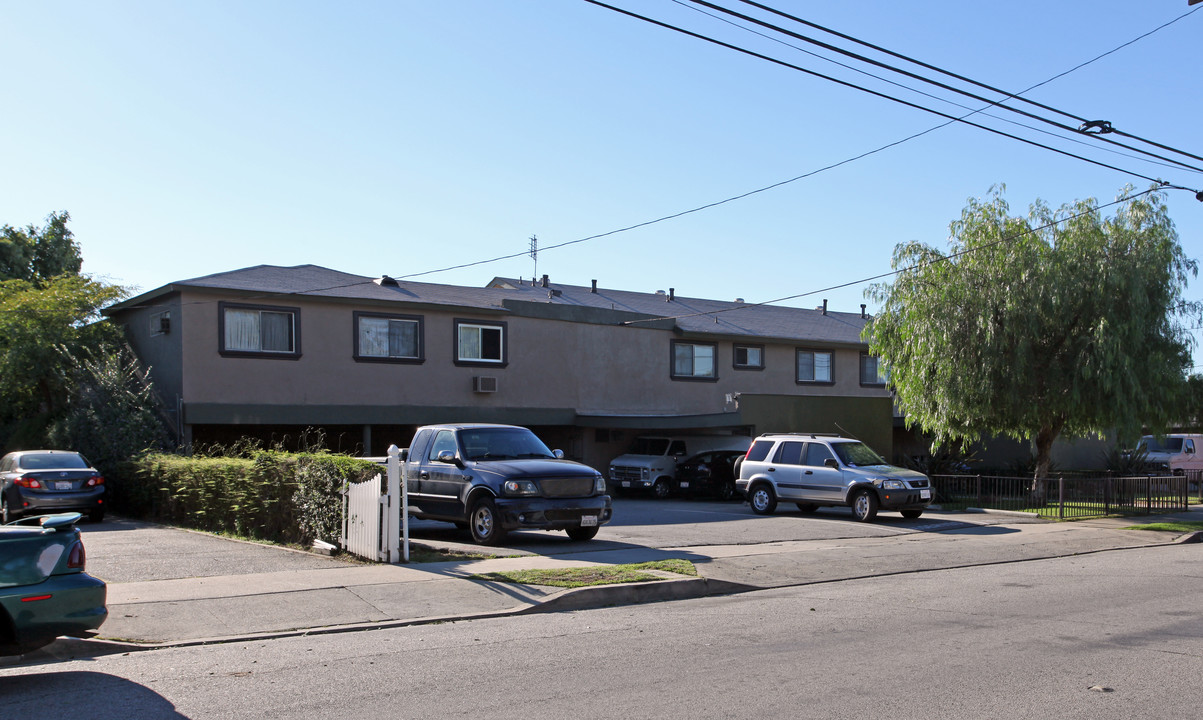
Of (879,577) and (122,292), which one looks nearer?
(879,577)

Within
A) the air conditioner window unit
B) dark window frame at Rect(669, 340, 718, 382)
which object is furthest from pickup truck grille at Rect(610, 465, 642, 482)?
dark window frame at Rect(669, 340, 718, 382)

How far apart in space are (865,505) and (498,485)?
9074mm

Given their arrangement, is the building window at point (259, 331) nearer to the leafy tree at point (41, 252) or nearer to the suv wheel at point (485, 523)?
the suv wheel at point (485, 523)

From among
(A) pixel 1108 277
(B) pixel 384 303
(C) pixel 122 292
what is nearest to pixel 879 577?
(A) pixel 1108 277

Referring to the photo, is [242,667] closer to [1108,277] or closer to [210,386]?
[210,386]

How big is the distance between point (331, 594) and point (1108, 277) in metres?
19.0

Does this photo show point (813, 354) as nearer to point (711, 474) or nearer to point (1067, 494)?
point (711, 474)

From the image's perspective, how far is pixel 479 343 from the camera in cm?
2720

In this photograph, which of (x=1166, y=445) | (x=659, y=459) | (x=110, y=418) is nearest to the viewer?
(x=110, y=418)

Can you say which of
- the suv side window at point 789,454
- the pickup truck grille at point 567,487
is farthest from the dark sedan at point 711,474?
the pickup truck grille at point 567,487

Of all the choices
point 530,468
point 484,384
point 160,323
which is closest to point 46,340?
point 160,323

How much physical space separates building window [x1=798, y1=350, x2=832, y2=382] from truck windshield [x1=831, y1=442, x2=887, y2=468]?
12658mm

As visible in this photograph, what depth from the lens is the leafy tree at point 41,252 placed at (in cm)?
4156

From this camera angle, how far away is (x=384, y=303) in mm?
25312
